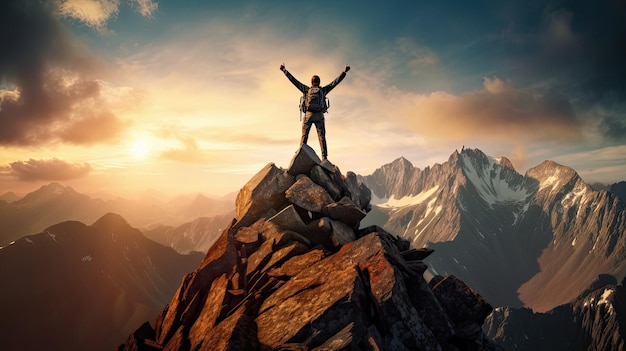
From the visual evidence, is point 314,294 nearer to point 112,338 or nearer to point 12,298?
point 112,338

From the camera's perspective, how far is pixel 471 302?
594 inches

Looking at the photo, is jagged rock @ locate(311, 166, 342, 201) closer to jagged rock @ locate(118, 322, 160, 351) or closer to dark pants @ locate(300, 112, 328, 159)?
dark pants @ locate(300, 112, 328, 159)

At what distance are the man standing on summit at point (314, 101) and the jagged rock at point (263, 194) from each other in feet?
11.1

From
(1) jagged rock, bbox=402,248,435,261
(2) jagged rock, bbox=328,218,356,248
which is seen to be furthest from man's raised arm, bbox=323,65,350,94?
(1) jagged rock, bbox=402,248,435,261

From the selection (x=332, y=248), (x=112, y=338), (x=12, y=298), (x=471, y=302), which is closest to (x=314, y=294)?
(x=332, y=248)

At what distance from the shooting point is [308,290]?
1272 cm

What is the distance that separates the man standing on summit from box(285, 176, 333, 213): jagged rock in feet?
13.8

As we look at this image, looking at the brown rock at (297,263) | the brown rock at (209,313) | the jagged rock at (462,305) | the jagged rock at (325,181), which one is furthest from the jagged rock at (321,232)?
the jagged rock at (462,305)

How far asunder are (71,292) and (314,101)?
178323 mm

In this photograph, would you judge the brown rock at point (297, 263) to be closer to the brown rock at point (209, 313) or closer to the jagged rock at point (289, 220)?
the jagged rock at point (289, 220)

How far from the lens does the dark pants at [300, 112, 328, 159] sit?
2102cm

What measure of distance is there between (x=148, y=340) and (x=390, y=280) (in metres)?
12.4

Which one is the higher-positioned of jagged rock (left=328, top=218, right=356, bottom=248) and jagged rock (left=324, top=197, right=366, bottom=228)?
jagged rock (left=324, top=197, right=366, bottom=228)

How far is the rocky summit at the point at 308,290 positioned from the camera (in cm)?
1101
